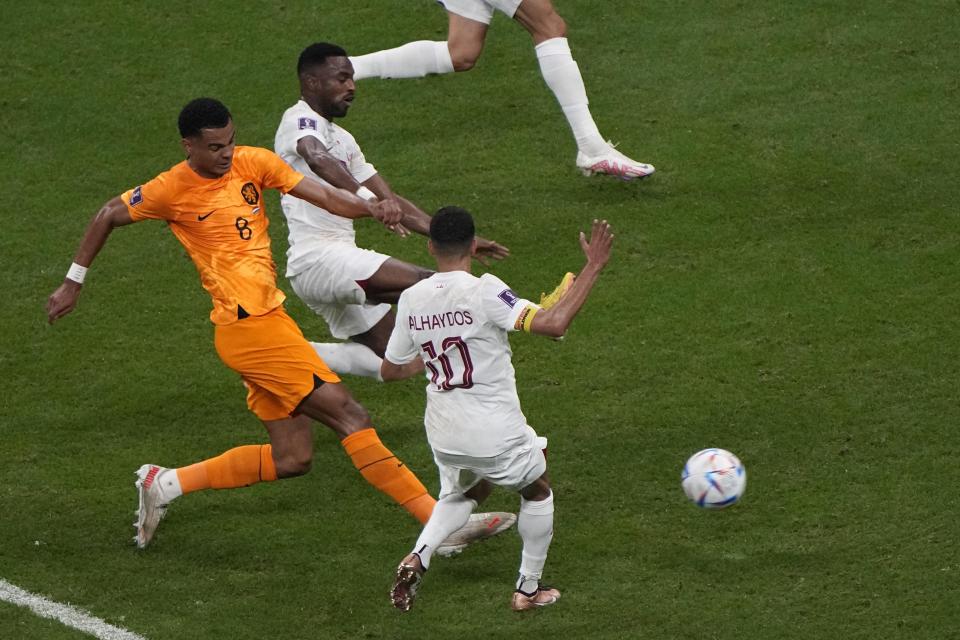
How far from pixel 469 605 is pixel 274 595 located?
0.98 m

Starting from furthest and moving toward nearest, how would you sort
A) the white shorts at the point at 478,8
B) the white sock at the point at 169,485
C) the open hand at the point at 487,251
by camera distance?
the white shorts at the point at 478,8
the white sock at the point at 169,485
the open hand at the point at 487,251

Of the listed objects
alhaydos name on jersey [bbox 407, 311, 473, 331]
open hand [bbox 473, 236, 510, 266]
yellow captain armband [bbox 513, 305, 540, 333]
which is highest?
open hand [bbox 473, 236, 510, 266]

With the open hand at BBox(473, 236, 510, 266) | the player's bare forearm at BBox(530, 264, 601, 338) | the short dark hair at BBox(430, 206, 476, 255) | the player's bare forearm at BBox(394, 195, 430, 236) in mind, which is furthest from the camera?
the player's bare forearm at BBox(394, 195, 430, 236)

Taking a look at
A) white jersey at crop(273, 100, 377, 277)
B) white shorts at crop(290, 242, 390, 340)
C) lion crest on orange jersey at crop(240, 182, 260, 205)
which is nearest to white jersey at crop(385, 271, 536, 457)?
lion crest on orange jersey at crop(240, 182, 260, 205)

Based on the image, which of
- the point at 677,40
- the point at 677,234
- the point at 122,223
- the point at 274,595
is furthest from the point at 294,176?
the point at 677,40

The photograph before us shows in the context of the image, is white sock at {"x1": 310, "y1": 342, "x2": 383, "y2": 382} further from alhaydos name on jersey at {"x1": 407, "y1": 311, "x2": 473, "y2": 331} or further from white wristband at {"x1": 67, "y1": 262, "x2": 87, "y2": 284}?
alhaydos name on jersey at {"x1": 407, "y1": 311, "x2": 473, "y2": 331}

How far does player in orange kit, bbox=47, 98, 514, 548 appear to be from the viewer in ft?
25.2

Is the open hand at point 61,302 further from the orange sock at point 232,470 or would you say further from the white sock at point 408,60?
the white sock at point 408,60

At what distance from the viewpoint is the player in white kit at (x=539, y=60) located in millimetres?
10500

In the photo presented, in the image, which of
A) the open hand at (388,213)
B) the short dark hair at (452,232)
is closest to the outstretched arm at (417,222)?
the open hand at (388,213)

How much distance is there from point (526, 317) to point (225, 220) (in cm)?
190

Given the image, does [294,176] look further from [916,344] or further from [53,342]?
[916,344]

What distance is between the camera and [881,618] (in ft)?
22.9

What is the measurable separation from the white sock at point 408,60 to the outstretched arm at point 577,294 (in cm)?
426
